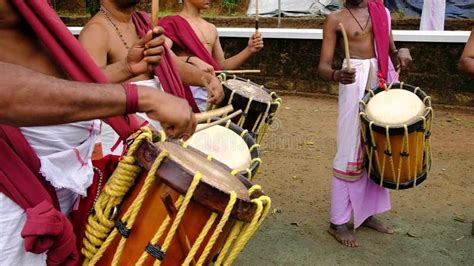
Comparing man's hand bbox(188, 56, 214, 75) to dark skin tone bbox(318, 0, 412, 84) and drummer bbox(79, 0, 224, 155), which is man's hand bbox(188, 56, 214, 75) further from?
dark skin tone bbox(318, 0, 412, 84)

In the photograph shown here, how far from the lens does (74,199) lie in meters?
1.84

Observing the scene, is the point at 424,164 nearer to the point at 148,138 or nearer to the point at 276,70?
the point at 148,138

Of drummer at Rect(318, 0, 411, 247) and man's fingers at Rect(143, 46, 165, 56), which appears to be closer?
man's fingers at Rect(143, 46, 165, 56)

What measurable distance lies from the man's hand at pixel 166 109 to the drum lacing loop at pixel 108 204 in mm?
233

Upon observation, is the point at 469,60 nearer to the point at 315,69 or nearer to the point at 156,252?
the point at 156,252

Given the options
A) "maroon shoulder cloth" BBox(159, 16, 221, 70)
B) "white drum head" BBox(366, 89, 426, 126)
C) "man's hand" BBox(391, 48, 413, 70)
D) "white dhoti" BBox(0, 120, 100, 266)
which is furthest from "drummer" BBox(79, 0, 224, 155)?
"man's hand" BBox(391, 48, 413, 70)

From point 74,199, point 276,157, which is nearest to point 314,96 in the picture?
point 276,157

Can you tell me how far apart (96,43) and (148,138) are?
150 centimetres

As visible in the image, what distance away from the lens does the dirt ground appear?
3660 mm

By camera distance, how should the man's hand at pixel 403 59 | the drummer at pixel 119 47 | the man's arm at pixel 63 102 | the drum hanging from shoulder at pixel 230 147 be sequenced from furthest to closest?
the man's hand at pixel 403 59 → the drummer at pixel 119 47 → the drum hanging from shoulder at pixel 230 147 → the man's arm at pixel 63 102

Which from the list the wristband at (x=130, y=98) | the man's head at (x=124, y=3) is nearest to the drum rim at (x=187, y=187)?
the wristband at (x=130, y=98)

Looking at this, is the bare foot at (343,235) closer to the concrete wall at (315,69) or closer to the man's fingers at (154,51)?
the man's fingers at (154,51)

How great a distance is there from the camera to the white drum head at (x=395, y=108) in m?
3.47

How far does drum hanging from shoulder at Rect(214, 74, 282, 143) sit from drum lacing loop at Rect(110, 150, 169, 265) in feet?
5.99
